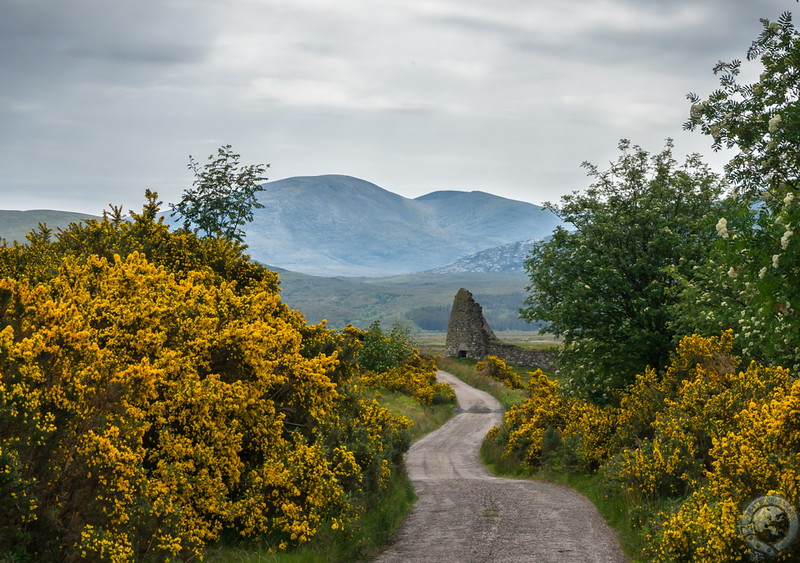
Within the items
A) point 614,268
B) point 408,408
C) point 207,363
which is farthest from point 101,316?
point 408,408

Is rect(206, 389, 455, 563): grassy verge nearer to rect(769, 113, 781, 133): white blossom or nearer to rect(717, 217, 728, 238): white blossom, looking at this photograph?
rect(717, 217, 728, 238): white blossom

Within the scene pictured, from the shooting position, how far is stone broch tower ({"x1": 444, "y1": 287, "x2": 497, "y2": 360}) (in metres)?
85.6

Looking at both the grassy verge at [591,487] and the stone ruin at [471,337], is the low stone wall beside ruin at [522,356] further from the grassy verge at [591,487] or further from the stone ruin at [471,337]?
the grassy verge at [591,487]

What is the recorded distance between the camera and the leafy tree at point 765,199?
12.2 metres

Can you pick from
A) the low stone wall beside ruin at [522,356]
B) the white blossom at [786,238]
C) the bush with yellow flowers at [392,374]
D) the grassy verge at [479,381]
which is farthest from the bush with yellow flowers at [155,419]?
the low stone wall beside ruin at [522,356]

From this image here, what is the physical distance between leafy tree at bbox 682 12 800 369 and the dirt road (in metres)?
5.93

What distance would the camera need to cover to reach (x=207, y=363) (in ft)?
45.0

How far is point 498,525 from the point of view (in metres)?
18.4

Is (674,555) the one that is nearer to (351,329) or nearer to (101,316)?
(101,316)

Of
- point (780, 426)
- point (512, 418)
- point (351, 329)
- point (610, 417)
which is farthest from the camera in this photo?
point (351, 329)

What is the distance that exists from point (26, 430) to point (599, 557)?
11.4 m

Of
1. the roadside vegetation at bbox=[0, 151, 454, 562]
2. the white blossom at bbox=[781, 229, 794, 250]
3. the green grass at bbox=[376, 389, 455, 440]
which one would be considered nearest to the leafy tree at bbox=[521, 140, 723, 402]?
the roadside vegetation at bbox=[0, 151, 454, 562]

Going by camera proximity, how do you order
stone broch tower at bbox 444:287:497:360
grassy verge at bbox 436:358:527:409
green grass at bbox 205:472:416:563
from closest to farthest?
green grass at bbox 205:472:416:563, grassy verge at bbox 436:358:527:409, stone broch tower at bbox 444:287:497:360

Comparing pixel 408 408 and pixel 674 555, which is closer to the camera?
pixel 674 555
